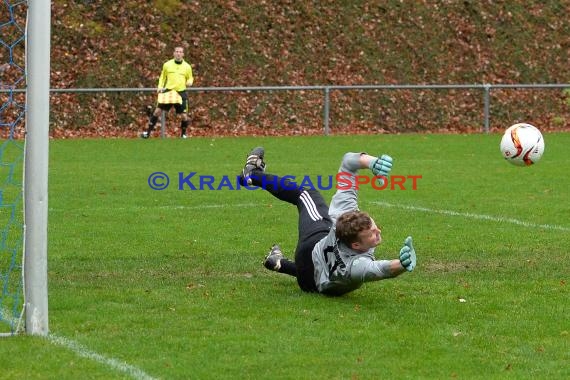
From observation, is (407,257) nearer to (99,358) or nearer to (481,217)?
(99,358)

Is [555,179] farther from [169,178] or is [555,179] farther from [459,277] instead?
[459,277]

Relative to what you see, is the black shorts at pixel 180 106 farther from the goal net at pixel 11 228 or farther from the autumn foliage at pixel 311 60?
the goal net at pixel 11 228

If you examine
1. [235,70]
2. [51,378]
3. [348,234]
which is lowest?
[51,378]

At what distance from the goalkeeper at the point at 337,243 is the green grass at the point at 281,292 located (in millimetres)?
159

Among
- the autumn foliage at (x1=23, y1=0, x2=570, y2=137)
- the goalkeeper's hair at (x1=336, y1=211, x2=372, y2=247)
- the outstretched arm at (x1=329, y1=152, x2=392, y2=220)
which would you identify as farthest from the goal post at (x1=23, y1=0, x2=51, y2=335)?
the autumn foliage at (x1=23, y1=0, x2=570, y2=137)

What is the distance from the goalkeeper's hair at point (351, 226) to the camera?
307 inches

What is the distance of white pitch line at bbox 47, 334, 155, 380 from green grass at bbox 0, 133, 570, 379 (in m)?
0.02

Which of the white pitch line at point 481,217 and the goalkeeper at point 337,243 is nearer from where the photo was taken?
the goalkeeper at point 337,243

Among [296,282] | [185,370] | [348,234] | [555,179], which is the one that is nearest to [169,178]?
[555,179]

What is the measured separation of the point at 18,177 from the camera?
16.5 m

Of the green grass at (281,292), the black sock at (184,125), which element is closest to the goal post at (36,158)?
the green grass at (281,292)

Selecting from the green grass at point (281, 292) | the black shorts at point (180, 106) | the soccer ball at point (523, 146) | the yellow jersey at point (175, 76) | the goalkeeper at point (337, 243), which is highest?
the yellow jersey at point (175, 76)

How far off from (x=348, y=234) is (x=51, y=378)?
2.71 metres

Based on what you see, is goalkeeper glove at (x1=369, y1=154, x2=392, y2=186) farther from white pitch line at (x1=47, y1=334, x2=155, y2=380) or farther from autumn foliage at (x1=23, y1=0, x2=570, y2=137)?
autumn foliage at (x1=23, y1=0, x2=570, y2=137)
